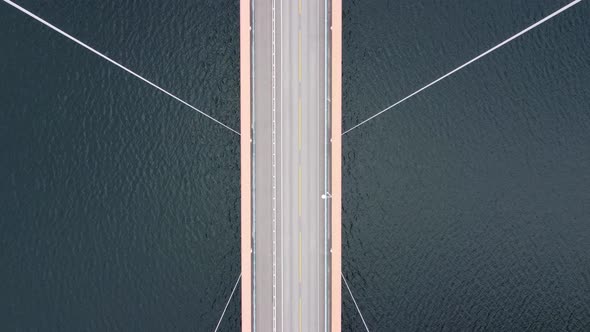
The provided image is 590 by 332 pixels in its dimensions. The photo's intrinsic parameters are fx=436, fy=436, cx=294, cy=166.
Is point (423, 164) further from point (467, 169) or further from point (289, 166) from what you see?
point (289, 166)

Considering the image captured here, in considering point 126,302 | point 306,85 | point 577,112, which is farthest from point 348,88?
→ point 126,302

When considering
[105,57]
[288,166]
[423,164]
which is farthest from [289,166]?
[105,57]

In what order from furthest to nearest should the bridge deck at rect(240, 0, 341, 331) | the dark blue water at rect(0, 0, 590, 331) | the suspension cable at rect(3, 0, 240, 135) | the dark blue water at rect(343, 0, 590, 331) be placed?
the bridge deck at rect(240, 0, 341, 331)
the dark blue water at rect(343, 0, 590, 331)
the dark blue water at rect(0, 0, 590, 331)
the suspension cable at rect(3, 0, 240, 135)

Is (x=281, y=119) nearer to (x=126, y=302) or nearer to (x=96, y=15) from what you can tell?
(x=96, y=15)

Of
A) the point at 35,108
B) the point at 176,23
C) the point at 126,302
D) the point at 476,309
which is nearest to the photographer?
the point at 35,108

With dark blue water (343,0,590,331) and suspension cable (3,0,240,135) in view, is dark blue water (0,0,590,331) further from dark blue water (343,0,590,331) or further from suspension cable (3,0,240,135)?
suspension cable (3,0,240,135)

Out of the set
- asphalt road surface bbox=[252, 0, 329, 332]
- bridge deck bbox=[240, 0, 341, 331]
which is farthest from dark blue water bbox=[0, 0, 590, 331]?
asphalt road surface bbox=[252, 0, 329, 332]

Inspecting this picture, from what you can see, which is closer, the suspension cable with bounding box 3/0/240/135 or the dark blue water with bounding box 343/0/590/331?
the suspension cable with bounding box 3/0/240/135

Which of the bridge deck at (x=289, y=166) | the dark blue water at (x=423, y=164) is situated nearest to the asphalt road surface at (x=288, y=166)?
the bridge deck at (x=289, y=166)

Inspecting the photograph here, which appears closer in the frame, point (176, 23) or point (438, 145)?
point (176, 23)
